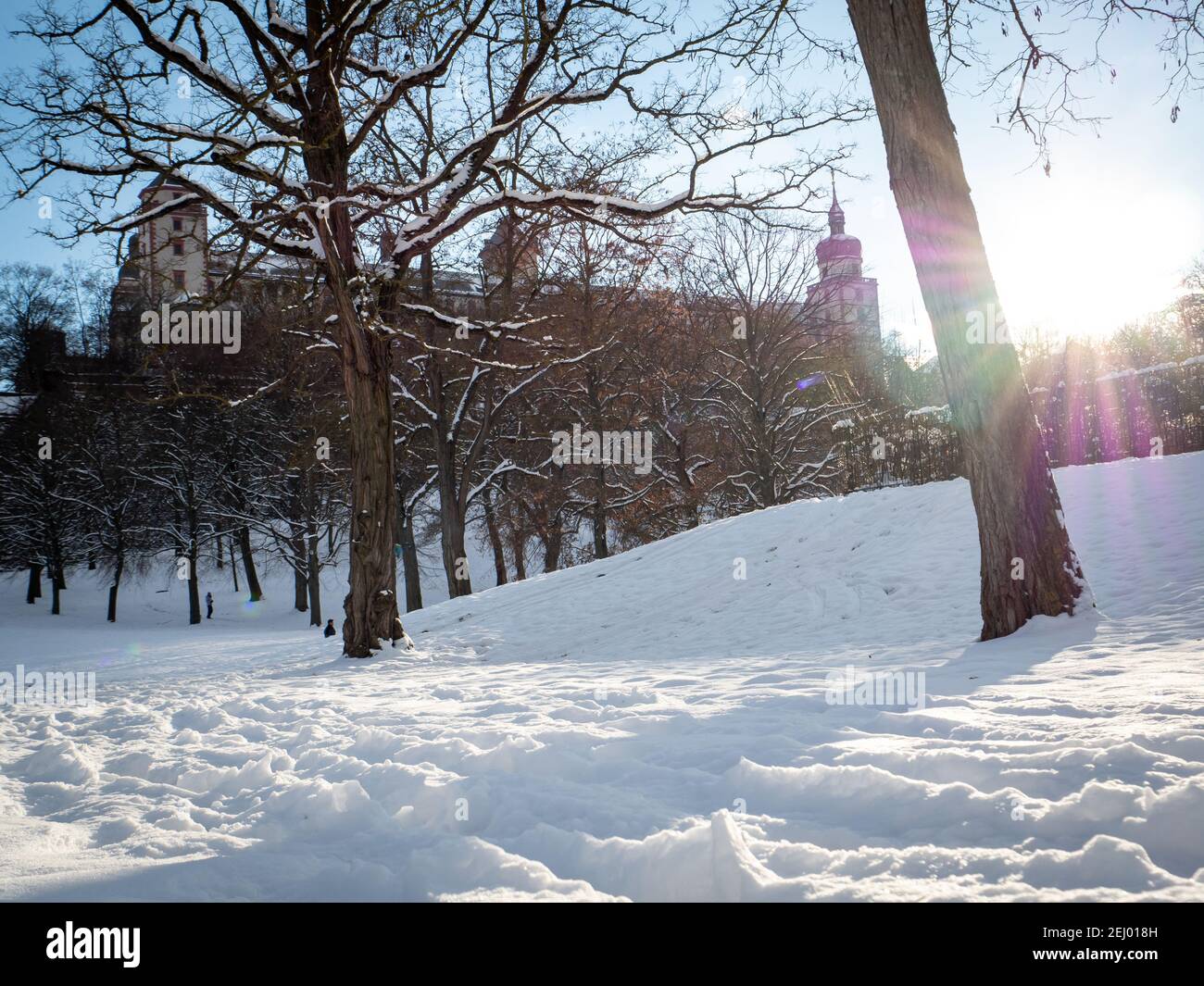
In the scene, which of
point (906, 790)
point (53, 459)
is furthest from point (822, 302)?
point (53, 459)

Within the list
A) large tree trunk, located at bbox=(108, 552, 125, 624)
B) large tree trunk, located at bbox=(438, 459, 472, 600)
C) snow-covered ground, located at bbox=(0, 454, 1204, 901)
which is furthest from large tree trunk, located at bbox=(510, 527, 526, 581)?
large tree trunk, located at bbox=(108, 552, 125, 624)

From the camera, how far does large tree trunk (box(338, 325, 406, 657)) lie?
10.4 meters

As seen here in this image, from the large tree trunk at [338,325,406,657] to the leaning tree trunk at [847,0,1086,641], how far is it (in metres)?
6.90

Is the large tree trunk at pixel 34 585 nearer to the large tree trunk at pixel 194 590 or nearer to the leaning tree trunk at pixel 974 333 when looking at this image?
the large tree trunk at pixel 194 590

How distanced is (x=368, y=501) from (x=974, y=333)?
24.7 ft

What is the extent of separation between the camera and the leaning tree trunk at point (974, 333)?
6.61 metres

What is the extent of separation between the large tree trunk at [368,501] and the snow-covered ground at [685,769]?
3.41 feet

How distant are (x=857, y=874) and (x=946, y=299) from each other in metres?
5.62

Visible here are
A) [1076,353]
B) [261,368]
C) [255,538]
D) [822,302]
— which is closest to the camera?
[1076,353]

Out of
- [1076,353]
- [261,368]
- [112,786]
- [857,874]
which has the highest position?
[261,368]

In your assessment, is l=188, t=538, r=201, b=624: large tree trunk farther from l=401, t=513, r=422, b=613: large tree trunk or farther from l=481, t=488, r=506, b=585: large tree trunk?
l=481, t=488, r=506, b=585: large tree trunk

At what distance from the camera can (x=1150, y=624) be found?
21.5ft
